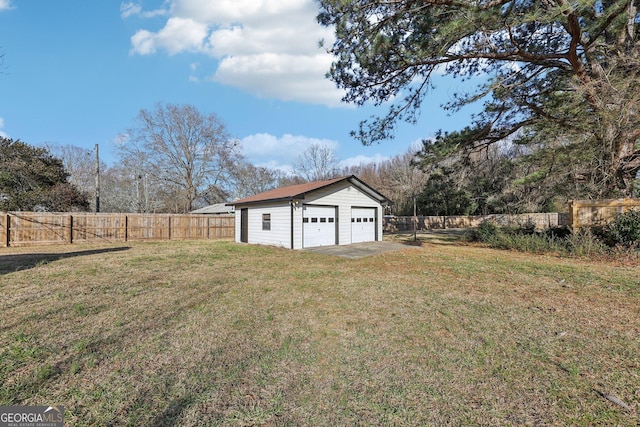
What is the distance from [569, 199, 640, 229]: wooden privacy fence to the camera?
8.71 meters

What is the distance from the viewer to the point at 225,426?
188 cm

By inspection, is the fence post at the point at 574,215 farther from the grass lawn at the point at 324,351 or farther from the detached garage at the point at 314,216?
the detached garage at the point at 314,216

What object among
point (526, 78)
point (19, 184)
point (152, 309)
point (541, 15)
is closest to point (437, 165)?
point (526, 78)

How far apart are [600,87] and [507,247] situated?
19.8ft

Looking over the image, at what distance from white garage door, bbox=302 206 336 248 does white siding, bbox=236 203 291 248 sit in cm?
74

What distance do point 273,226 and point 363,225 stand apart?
4725mm

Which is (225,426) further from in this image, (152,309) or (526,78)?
(526,78)

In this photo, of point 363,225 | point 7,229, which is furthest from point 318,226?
point 7,229

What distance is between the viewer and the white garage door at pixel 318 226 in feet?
39.4

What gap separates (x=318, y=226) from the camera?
40.9ft

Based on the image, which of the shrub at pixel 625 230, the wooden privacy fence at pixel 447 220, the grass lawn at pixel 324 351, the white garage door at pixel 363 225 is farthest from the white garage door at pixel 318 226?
the wooden privacy fence at pixel 447 220

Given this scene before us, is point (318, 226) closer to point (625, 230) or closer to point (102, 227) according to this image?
point (625, 230)

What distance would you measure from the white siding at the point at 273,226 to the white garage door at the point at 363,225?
359 cm

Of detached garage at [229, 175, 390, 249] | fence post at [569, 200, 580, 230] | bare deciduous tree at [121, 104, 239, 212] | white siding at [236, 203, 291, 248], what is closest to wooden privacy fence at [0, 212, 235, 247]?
A: detached garage at [229, 175, 390, 249]
